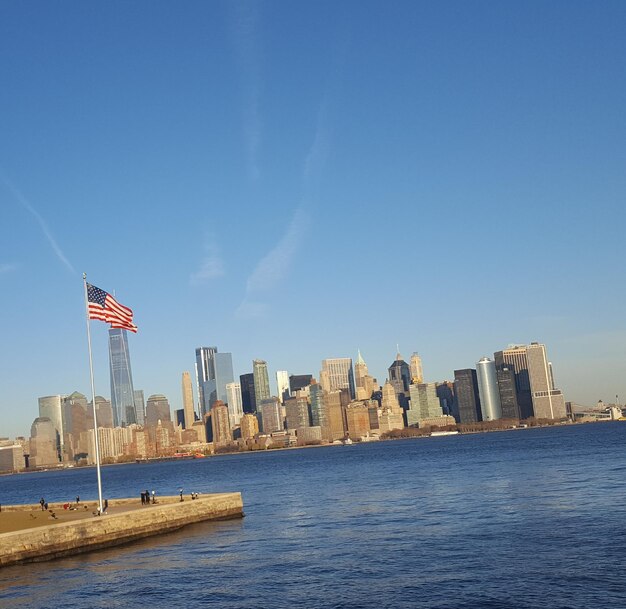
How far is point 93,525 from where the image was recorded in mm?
49781

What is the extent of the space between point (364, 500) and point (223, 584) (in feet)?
124

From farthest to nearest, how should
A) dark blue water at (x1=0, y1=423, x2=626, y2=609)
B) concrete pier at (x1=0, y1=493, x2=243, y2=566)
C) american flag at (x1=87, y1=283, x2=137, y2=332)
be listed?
american flag at (x1=87, y1=283, x2=137, y2=332) < concrete pier at (x1=0, y1=493, x2=243, y2=566) < dark blue water at (x1=0, y1=423, x2=626, y2=609)

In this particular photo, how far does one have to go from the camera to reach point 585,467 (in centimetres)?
9512

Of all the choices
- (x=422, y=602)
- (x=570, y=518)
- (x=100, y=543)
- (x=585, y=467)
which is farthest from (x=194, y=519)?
(x=585, y=467)

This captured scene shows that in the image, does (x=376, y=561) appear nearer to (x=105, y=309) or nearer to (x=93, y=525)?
(x=93, y=525)

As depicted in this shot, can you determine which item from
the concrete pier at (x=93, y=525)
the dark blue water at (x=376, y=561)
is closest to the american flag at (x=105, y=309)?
the concrete pier at (x=93, y=525)

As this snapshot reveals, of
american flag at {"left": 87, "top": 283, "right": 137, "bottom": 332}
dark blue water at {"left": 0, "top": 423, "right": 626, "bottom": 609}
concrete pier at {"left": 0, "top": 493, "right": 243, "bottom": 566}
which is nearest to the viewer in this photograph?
dark blue water at {"left": 0, "top": 423, "right": 626, "bottom": 609}

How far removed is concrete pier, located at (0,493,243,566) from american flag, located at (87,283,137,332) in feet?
42.2

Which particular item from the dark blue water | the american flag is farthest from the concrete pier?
the american flag

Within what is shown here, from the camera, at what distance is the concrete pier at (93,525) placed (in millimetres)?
45312

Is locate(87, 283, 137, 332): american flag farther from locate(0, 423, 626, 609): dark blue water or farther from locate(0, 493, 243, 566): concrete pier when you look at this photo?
locate(0, 423, 626, 609): dark blue water

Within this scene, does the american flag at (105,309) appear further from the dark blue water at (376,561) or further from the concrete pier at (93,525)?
the dark blue water at (376,561)

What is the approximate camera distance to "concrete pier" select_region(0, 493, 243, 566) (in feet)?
149

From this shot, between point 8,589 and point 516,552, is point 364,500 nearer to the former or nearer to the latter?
point 516,552
